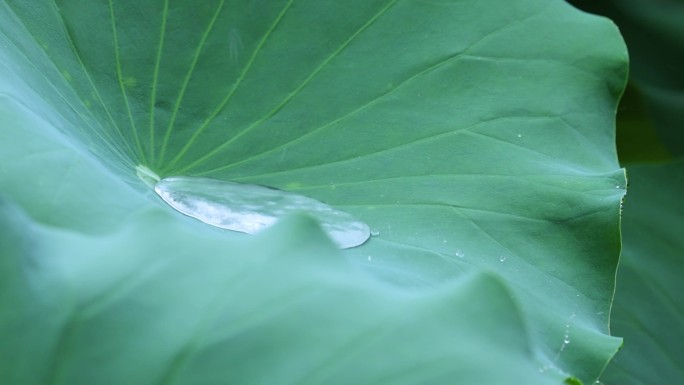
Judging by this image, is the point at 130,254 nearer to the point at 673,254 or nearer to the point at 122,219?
the point at 122,219

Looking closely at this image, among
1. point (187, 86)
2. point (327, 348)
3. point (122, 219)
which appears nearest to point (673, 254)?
point (187, 86)

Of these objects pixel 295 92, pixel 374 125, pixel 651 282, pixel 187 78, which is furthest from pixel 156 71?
pixel 651 282

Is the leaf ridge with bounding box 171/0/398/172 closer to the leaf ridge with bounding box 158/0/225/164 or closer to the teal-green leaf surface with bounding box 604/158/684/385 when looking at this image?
the leaf ridge with bounding box 158/0/225/164

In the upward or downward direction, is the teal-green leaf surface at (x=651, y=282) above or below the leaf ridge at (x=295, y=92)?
below

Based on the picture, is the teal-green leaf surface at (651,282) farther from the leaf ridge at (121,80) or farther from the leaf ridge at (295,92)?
the leaf ridge at (121,80)

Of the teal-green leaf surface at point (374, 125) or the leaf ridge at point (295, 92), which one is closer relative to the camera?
the teal-green leaf surface at point (374, 125)

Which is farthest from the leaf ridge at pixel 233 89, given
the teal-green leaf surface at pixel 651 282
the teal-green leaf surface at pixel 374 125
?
the teal-green leaf surface at pixel 651 282

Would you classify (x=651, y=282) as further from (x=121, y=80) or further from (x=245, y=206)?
(x=121, y=80)

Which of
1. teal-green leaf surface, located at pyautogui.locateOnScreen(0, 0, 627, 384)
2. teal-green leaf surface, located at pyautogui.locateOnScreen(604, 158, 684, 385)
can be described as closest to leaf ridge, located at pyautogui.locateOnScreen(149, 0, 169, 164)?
teal-green leaf surface, located at pyautogui.locateOnScreen(0, 0, 627, 384)
